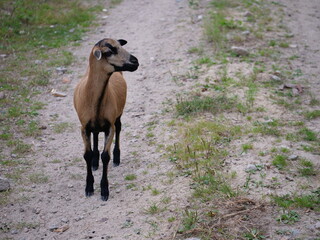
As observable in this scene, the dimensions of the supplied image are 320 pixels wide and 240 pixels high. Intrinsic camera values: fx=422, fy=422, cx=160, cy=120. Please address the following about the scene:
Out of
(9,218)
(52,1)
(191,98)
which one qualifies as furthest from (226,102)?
(52,1)

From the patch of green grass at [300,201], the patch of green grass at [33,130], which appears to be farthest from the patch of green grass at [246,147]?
the patch of green grass at [33,130]

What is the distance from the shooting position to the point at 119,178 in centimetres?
665

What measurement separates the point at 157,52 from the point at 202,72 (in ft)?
6.23

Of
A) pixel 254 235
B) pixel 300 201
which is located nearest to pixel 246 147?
pixel 300 201

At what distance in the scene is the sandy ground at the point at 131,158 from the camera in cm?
545

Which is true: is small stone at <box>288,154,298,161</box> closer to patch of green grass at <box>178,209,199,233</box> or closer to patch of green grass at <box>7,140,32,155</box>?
patch of green grass at <box>178,209,199,233</box>

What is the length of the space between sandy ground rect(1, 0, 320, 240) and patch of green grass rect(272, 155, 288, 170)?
4.57 ft

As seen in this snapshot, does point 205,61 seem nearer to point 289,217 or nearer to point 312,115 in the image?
point 312,115

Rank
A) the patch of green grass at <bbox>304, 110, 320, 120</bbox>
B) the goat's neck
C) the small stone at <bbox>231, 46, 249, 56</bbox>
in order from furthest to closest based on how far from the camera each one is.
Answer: the small stone at <bbox>231, 46, 249, 56</bbox> → the patch of green grass at <bbox>304, 110, 320, 120</bbox> → the goat's neck

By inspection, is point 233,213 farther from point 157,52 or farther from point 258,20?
point 258,20

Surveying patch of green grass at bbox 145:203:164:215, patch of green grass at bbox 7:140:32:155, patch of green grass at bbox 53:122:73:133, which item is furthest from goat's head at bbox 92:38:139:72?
patch of green grass at bbox 53:122:73:133

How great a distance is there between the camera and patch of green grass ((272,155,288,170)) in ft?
20.4

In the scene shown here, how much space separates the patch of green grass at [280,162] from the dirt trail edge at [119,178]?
1388 millimetres

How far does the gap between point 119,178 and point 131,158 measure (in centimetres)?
60
